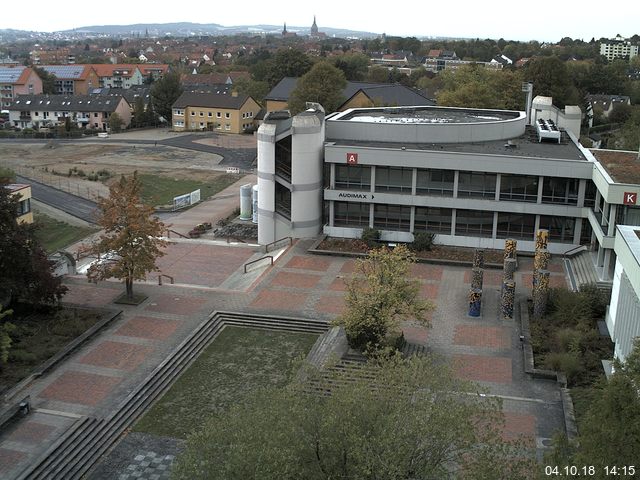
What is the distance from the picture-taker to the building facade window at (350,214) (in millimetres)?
46219

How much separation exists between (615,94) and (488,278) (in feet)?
325

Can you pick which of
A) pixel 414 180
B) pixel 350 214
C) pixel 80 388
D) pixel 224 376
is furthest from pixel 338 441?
pixel 350 214

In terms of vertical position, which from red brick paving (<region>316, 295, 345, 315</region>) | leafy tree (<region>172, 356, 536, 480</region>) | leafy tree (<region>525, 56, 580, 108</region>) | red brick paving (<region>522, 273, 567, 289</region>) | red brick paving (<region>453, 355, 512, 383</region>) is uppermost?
leafy tree (<region>525, 56, 580, 108</region>)

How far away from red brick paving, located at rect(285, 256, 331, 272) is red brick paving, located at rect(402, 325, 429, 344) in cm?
892

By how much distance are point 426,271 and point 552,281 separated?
680 cm

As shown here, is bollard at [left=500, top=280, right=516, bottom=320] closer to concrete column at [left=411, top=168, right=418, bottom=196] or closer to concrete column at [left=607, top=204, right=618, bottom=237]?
concrete column at [left=607, top=204, right=618, bottom=237]

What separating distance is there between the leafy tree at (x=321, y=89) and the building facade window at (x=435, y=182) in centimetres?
4344

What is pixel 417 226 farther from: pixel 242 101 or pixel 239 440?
pixel 242 101

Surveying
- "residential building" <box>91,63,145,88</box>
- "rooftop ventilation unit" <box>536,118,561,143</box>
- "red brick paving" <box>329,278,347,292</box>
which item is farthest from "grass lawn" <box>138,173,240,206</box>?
"residential building" <box>91,63,145,88</box>

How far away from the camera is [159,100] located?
11906 centimetres

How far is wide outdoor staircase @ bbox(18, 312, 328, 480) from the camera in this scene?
2259cm

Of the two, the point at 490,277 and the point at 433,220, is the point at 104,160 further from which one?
the point at 490,277

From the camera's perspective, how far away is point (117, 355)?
29.8 m

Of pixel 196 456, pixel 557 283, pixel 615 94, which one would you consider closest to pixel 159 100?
pixel 615 94
